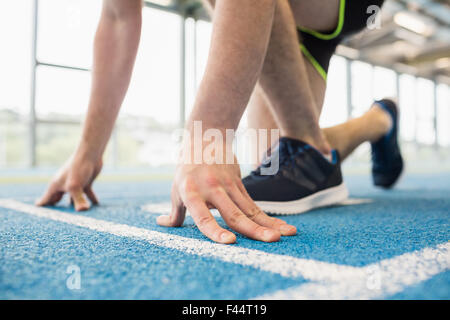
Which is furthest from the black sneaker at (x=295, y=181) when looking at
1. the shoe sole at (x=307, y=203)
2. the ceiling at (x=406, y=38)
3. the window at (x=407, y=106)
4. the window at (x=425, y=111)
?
the window at (x=425, y=111)

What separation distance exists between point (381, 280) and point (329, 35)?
947mm

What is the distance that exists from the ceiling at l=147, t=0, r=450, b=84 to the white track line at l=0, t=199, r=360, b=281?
7109 millimetres

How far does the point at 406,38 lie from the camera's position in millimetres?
9203

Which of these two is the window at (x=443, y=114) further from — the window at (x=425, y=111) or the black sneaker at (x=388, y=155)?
the black sneaker at (x=388, y=155)

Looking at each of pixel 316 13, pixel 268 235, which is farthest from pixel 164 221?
pixel 316 13

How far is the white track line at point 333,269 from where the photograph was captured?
1.26 ft

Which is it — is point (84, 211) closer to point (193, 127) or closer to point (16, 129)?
point (193, 127)

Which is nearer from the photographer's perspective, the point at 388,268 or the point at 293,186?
the point at 388,268

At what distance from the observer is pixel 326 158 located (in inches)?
41.9

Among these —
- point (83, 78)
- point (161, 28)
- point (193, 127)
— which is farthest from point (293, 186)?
point (161, 28)

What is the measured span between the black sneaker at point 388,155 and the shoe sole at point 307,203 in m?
0.49

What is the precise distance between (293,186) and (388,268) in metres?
0.52

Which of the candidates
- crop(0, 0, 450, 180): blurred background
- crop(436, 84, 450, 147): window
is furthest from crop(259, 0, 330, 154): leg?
crop(436, 84, 450, 147): window

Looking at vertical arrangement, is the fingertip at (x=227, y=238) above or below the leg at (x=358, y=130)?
below
